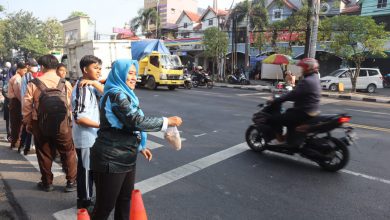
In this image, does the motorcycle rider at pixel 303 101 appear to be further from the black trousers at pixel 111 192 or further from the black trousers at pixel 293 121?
the black trousers at pixel 111 192

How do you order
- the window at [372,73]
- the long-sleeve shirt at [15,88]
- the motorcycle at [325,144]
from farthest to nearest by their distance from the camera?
the window at [372,73]
the long-sleeve shirt at [15,88]
the motorcycle at [325,144]

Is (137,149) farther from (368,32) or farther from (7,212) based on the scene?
(368,32)

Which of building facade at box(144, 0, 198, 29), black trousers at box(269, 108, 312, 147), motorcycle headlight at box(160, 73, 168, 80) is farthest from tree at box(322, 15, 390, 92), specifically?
building facade at box(144, 0, 198, 29)

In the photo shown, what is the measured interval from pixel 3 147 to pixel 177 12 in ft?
152

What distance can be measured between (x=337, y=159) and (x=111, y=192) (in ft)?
11.4

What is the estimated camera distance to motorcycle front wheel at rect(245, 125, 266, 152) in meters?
5.39

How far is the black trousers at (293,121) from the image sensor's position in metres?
4.63

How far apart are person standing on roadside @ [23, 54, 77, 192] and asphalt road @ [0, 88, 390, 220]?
0.35 m

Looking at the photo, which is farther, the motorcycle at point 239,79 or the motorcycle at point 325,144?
the motorcycle at point 239,79

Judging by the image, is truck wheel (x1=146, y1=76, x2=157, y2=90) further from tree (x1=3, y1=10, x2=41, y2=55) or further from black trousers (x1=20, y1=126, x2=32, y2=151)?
tree (x1=3, y1=10, x2=41, y2=55)

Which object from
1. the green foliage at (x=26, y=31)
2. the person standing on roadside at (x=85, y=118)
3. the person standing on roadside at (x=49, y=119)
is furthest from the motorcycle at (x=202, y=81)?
the green foliage at (x=26, y=31)

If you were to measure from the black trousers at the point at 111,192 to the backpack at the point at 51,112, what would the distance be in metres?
1.41

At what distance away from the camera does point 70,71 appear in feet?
66.2

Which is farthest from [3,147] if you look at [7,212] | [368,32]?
[368,32]
